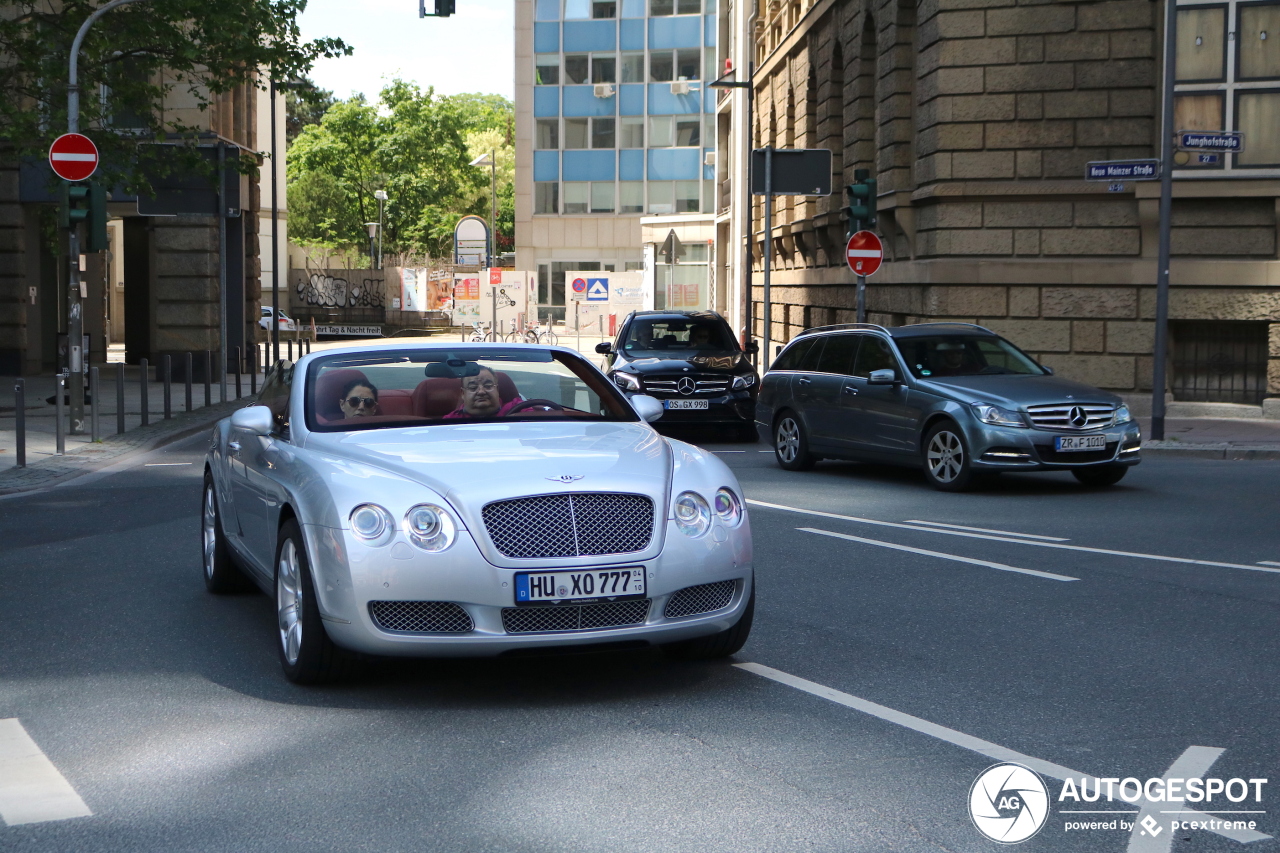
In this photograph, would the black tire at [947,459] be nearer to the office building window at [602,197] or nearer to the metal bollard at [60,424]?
the metal bollard at [60,424]

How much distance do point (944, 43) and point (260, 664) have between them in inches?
707

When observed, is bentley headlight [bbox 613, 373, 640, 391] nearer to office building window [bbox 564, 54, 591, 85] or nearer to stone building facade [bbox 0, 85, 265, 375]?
stone building facade [bbox 0, 85, 265, 375]

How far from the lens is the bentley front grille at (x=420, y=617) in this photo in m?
5.66

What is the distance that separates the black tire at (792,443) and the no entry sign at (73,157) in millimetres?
8632

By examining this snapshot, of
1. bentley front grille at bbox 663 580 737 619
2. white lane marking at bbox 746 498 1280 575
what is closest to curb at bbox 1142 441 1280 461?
white lane marking at bbox 746 498 1280 575

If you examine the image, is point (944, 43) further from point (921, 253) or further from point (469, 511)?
point (469, 511)

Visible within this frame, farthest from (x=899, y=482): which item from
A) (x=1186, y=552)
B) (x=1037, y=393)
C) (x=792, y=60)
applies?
(x=792, y=60)

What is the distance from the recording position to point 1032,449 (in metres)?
13.1

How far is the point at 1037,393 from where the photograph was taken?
44.0 feet

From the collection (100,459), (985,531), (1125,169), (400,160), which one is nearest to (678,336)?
(1125,169)

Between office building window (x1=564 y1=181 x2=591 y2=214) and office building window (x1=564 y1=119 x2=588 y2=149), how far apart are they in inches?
62.0

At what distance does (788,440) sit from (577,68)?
2104 inches

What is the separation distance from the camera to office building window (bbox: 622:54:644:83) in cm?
6644

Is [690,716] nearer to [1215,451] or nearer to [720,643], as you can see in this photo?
[720,643]
